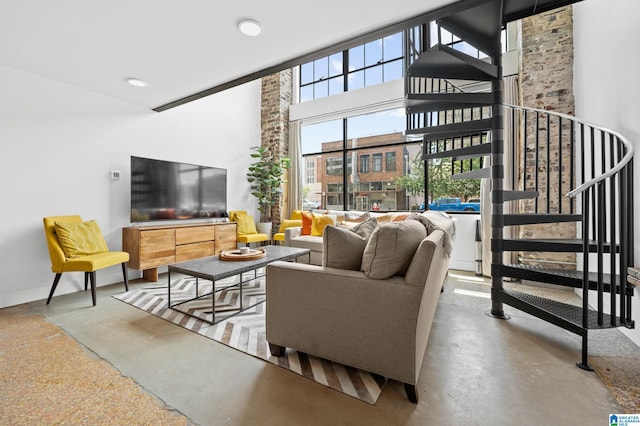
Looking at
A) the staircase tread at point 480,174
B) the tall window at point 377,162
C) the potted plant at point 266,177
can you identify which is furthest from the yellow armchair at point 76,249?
the tall window at point 377,162

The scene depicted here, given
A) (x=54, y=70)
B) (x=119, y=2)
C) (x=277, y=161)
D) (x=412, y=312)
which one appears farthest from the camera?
(x=277, y=161)

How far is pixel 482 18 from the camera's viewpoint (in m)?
2.46

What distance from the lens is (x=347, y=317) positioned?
61.1 inches

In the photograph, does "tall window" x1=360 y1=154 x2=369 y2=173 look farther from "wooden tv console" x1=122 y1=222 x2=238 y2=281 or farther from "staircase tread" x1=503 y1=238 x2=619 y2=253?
"staircase tread" x1=503 y1=238 x2=619 y2=253

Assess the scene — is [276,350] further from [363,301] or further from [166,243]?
[166,243]

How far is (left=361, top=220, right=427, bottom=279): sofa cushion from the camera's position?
149cm

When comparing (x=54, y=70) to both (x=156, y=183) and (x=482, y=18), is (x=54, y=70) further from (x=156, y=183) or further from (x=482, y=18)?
(x=482, y=18)

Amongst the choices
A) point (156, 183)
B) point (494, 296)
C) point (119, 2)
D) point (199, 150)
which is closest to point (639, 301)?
point (494, 296)

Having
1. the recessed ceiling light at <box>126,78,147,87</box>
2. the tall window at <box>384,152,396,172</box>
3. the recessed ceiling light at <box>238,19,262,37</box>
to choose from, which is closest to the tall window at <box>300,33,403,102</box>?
the tall window at <box>384,152,396,172</box>

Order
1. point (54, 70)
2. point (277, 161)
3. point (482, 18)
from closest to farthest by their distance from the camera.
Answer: point (482, 18)
point (54, 70)
point (277, 161)

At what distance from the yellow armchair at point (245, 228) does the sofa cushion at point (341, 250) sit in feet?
10.9

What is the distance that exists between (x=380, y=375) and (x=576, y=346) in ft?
5.13

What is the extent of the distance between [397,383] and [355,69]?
5.52 m

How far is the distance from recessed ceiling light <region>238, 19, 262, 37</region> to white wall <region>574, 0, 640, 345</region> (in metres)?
2.84
